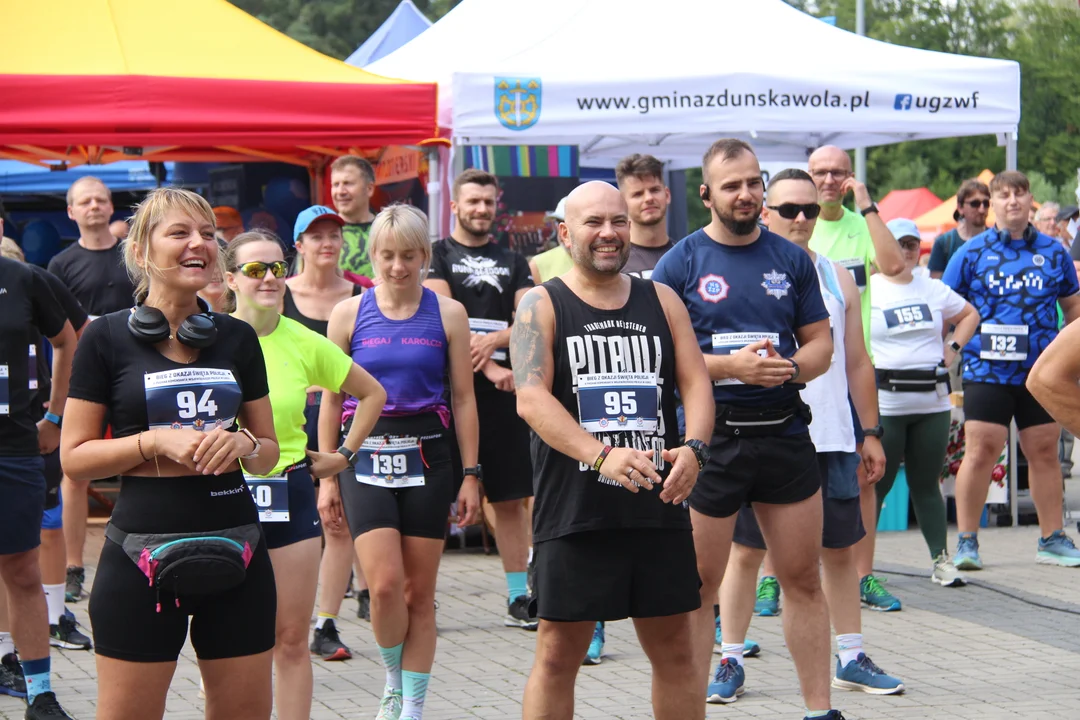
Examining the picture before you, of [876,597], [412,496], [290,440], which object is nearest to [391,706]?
[412,496]

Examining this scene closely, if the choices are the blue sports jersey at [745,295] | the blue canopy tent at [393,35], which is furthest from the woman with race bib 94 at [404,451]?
the blue canopy tent at [393,35]

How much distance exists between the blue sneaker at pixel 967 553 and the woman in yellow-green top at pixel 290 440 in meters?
4.71

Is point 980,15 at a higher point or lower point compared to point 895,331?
higher

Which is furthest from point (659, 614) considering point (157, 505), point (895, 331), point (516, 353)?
point (895, 331)

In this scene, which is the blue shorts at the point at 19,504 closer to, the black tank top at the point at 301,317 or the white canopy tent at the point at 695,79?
the black tank top at the point at 301,317

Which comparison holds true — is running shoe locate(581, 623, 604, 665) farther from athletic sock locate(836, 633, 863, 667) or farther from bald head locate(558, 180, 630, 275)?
bald head locate(558, 180, 630, 275)

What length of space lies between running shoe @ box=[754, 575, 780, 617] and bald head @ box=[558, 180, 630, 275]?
364cm

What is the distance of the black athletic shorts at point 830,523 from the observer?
560 centimetres

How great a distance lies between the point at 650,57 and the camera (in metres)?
9.75

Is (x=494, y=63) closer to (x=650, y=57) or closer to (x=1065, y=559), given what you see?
(x=650, y=57)

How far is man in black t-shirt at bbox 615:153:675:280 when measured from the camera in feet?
20.9

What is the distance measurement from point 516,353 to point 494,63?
222 inches

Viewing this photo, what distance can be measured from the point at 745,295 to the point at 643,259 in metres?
1.54

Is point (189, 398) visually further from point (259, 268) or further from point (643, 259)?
point (643, 259)
